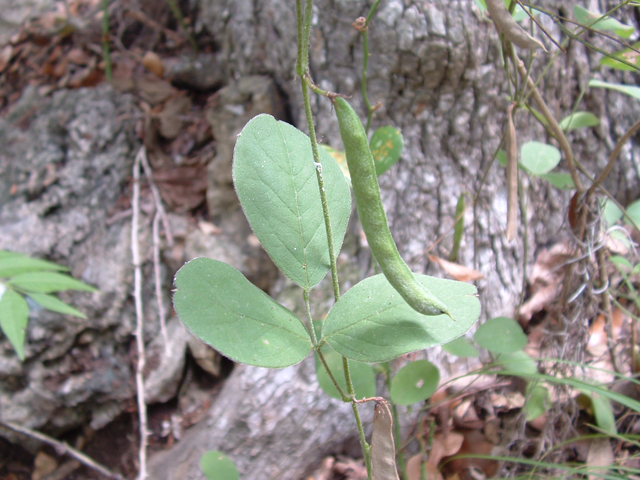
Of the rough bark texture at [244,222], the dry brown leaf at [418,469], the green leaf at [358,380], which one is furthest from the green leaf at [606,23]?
the dry brown leaf at [418,469]

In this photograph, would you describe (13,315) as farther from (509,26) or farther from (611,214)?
(611,214)

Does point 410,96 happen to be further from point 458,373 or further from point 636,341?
point 636,341

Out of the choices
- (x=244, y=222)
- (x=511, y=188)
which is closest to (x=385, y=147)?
(x=511, y=188)

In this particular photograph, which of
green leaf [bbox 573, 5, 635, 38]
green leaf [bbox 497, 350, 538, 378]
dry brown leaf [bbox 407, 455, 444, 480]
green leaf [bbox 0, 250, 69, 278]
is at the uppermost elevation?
green leaf [bbox 573, 5, 635, 38]

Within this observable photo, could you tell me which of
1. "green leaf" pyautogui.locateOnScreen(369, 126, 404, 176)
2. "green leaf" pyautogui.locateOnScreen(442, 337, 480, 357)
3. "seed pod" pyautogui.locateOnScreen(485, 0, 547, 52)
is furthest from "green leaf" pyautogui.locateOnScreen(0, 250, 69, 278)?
"seed pod" pyautogui.locateOnScreen(485, 0, 547, 52)

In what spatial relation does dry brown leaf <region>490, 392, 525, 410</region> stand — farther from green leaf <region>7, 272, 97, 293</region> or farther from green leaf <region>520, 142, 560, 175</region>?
green leaf <region>7, 272, 97, 293</region>
